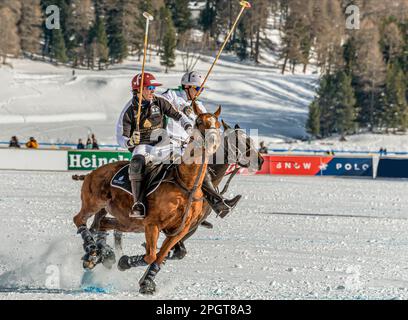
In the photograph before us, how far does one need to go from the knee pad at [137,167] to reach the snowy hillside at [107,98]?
52.6 metres

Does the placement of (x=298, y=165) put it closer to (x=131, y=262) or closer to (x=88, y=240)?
(x=88, y=240)

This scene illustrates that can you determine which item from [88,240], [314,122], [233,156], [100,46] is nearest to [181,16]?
[100,46]

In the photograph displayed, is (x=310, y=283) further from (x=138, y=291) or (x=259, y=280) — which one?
(x=138, y=291)

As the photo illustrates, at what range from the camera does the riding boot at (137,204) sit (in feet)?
30.1

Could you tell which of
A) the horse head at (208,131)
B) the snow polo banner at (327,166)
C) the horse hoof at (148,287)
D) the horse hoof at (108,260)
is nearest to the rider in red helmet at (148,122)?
the horse head at (208,131)

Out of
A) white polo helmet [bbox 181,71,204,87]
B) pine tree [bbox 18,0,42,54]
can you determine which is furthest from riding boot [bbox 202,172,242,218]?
pine tree [bbox 18,0,42,54]

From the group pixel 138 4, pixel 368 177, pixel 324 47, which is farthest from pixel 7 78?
pixel 368 177

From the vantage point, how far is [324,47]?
10438 centimetres

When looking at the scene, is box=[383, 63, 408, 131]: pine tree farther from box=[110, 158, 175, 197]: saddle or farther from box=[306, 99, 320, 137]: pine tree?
box=[110, 158, 175, 197]: saddle

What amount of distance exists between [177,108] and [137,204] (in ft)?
4.96

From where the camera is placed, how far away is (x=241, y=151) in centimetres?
975

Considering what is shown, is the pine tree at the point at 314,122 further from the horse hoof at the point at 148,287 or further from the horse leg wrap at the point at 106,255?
the horse hoof at the point at 148,287

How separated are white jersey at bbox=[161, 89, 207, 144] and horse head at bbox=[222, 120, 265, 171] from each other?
1.90ft

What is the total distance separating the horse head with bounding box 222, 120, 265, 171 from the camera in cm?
970
